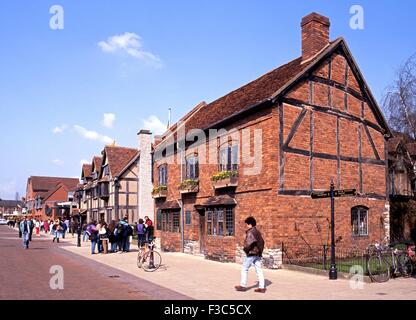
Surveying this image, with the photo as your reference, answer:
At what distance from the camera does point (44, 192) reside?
320ft

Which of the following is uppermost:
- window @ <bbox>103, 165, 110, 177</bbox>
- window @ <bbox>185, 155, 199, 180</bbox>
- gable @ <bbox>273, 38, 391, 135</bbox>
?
gable @ <bbox>273, 38, 391, 135</bbox>

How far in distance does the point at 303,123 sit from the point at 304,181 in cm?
234

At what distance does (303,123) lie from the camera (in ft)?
59.2

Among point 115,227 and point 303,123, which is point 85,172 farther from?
point 303,123

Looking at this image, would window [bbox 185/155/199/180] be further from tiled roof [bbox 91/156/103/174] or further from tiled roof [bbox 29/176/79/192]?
tiled roof [bbox 29/176/79/192]

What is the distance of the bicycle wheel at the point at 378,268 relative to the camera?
13.0 metres

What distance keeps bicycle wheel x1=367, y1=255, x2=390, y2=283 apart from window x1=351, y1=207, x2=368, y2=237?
5777 mm

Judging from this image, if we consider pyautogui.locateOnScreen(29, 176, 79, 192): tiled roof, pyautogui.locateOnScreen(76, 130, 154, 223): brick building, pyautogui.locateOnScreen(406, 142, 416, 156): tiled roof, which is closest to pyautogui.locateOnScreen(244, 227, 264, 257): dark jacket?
pyautogui.locateOnScreen(406, 142, 416, 156): tiled roof

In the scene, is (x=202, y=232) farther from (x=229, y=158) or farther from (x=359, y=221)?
(x=359, y=221)

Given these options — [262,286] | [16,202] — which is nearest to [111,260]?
[262,286]

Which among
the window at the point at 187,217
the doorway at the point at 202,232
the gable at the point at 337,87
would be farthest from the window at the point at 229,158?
the window at the point at 187,217

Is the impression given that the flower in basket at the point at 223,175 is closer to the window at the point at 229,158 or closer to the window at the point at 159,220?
the window at the point at 229,158

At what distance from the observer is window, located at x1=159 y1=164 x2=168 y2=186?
26316 millimetres

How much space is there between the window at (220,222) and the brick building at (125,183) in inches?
661
